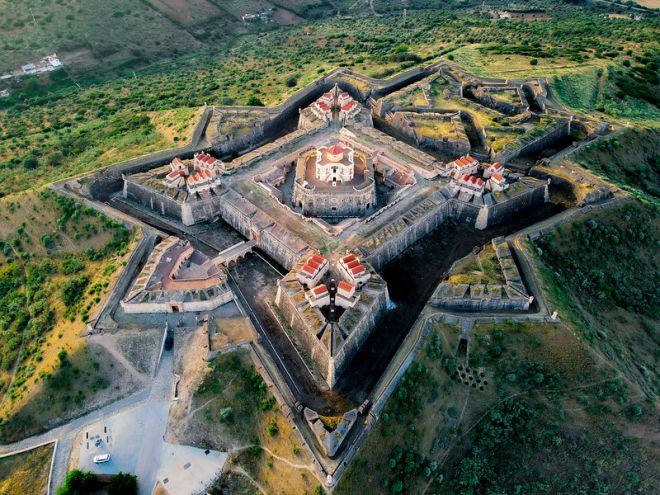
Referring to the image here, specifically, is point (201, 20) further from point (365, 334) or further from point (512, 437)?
point (512, 437)

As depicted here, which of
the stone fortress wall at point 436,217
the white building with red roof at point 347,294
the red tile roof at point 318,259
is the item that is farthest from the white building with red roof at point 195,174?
the white building with red roof at point 347,294

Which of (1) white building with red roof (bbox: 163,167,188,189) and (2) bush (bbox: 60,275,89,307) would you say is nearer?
(2) bush (bbox: 60,275,89,307)

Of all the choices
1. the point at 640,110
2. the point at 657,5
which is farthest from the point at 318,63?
the point at 657,5

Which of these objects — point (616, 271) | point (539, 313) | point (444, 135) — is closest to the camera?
point (539, 313)

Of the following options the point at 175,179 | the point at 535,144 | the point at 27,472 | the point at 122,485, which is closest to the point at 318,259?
the point at 175,179

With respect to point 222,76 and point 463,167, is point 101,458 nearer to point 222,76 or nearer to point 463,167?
point 463,167

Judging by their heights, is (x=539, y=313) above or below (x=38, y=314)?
above

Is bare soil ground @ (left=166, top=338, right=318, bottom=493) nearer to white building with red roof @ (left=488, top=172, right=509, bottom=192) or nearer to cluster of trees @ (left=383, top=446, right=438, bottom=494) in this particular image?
cluster of trees @ (left=383, top=446, right=438, bottom=494)

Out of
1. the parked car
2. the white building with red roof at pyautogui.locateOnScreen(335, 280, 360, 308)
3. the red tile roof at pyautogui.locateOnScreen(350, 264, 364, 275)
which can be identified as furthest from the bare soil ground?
the red tile roof at pyautogui.locateOnScreen(350, 264, 364, 275)
